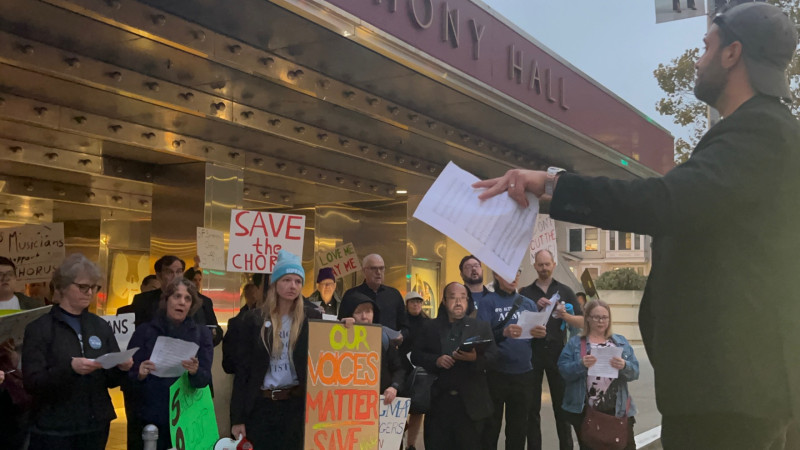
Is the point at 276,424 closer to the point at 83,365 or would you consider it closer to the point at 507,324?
the point at 83,365

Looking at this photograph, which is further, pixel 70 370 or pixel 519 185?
pixel 70 370

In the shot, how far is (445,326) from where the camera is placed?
775 cm

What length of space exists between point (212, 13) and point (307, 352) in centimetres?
308

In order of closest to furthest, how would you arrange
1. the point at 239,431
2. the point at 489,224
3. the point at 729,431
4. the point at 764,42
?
1. the point at 729,431
2. the point at 764,42
3. the point at 489,224
4. the point at 239,431

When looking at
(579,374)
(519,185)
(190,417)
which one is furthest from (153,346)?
(519,185)

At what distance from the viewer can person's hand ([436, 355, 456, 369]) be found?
7443 millimetres

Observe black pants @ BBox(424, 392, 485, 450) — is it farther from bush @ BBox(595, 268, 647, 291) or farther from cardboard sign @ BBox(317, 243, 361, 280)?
bush @ BBox(595, 268, 647, 291)

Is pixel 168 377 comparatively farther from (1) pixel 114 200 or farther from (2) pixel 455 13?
(1) pixel 114 200

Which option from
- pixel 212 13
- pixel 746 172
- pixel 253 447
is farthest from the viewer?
pixel 212 13

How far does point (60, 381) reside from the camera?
17.5ft

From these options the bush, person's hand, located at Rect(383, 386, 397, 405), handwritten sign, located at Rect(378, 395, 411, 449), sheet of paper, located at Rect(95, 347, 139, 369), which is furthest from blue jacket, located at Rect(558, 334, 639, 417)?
the bush

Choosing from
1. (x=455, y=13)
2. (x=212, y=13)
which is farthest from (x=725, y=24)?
(x=455, y=13)

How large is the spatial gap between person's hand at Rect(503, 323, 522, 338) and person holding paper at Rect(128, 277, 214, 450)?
2900 millimetres

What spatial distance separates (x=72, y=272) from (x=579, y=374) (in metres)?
4.67
